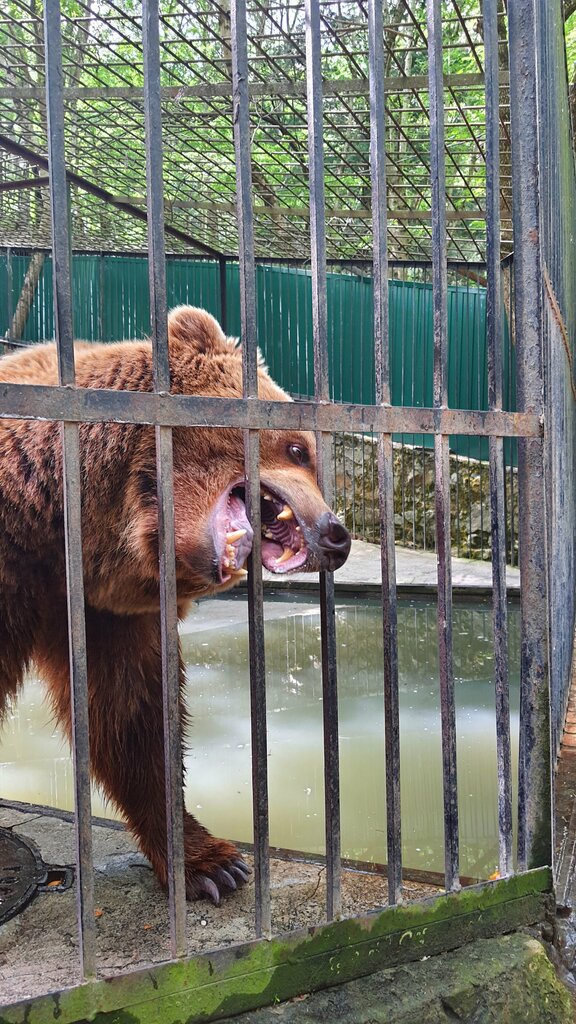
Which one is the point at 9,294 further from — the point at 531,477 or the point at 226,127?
the point at 531,477

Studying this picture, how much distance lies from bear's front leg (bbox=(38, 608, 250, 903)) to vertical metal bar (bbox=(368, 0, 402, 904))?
75cm

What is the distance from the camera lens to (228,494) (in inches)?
94.0

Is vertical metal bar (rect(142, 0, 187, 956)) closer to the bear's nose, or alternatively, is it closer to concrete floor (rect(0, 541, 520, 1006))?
concrete floor (rect(0, 541, 520, 1006))

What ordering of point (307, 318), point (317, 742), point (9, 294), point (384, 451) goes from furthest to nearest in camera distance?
point (9, 294)
point (307, 318)
point (317, 742)
point (384, 451)

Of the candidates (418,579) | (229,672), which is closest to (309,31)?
(229,672)

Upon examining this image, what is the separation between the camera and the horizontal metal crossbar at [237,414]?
154 cm

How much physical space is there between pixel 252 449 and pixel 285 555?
18.6 inches

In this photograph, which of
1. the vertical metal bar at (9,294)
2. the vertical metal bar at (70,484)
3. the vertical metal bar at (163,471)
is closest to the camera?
the vertical metal bar at (70,484)

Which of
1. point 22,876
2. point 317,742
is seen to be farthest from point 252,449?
point 317,742

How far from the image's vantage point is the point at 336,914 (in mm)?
1941

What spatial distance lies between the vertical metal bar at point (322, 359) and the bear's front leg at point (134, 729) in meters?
0.70

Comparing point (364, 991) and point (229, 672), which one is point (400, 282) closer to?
point (229, 672)

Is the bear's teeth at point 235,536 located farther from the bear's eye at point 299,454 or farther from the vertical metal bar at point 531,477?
the vertical metal bar at point 531,477

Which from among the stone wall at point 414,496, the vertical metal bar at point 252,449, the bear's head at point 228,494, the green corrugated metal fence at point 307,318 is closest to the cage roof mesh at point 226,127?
the green corrugated metal fence at point 307,318
